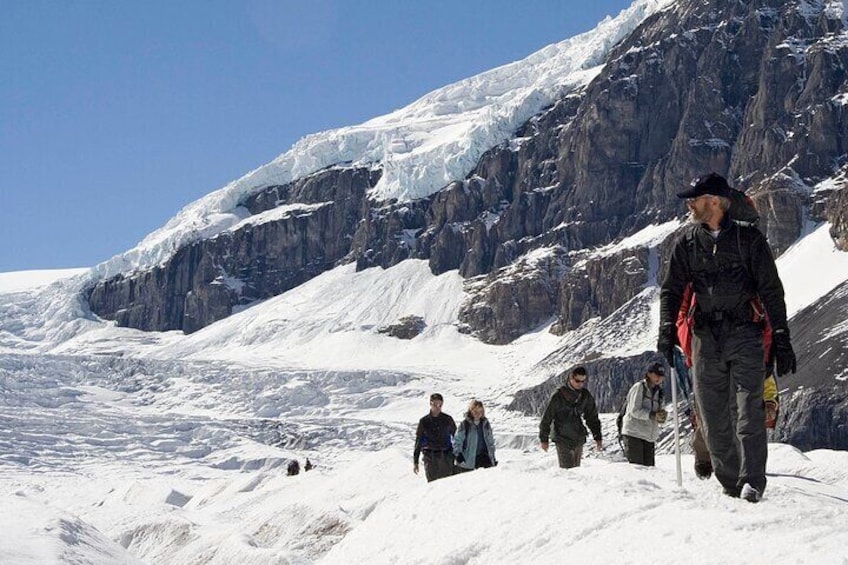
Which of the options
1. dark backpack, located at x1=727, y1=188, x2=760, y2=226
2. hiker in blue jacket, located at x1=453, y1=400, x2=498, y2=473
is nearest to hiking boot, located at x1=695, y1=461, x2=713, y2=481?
dark backpack, located at x1=727, y1=188, x2=760, y2=226

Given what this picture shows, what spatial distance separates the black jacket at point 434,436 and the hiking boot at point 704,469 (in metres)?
7.73

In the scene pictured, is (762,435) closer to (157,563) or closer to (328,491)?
(328,491)

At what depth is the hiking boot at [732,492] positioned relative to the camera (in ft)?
28.8

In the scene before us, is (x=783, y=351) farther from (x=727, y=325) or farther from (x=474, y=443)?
(x=474, y=443)

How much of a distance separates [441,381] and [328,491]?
162 m

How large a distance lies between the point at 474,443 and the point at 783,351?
9.35 meters

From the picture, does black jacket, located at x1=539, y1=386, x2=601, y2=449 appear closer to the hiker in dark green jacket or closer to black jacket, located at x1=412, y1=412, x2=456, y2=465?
the hiker in dark green jacket

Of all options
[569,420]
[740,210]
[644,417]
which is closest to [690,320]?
[740,210]

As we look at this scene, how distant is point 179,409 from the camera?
174 m

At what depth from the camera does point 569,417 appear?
16578 millimetres

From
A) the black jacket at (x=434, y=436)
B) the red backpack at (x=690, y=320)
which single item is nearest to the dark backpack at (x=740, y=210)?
the red backpack at (x=690, y=320)

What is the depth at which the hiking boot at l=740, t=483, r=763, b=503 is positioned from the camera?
8.40m

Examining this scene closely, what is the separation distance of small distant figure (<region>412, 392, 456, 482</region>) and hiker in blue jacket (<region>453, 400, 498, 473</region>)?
1.23 metres

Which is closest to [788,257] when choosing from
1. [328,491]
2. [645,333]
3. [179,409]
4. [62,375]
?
[645,333]
